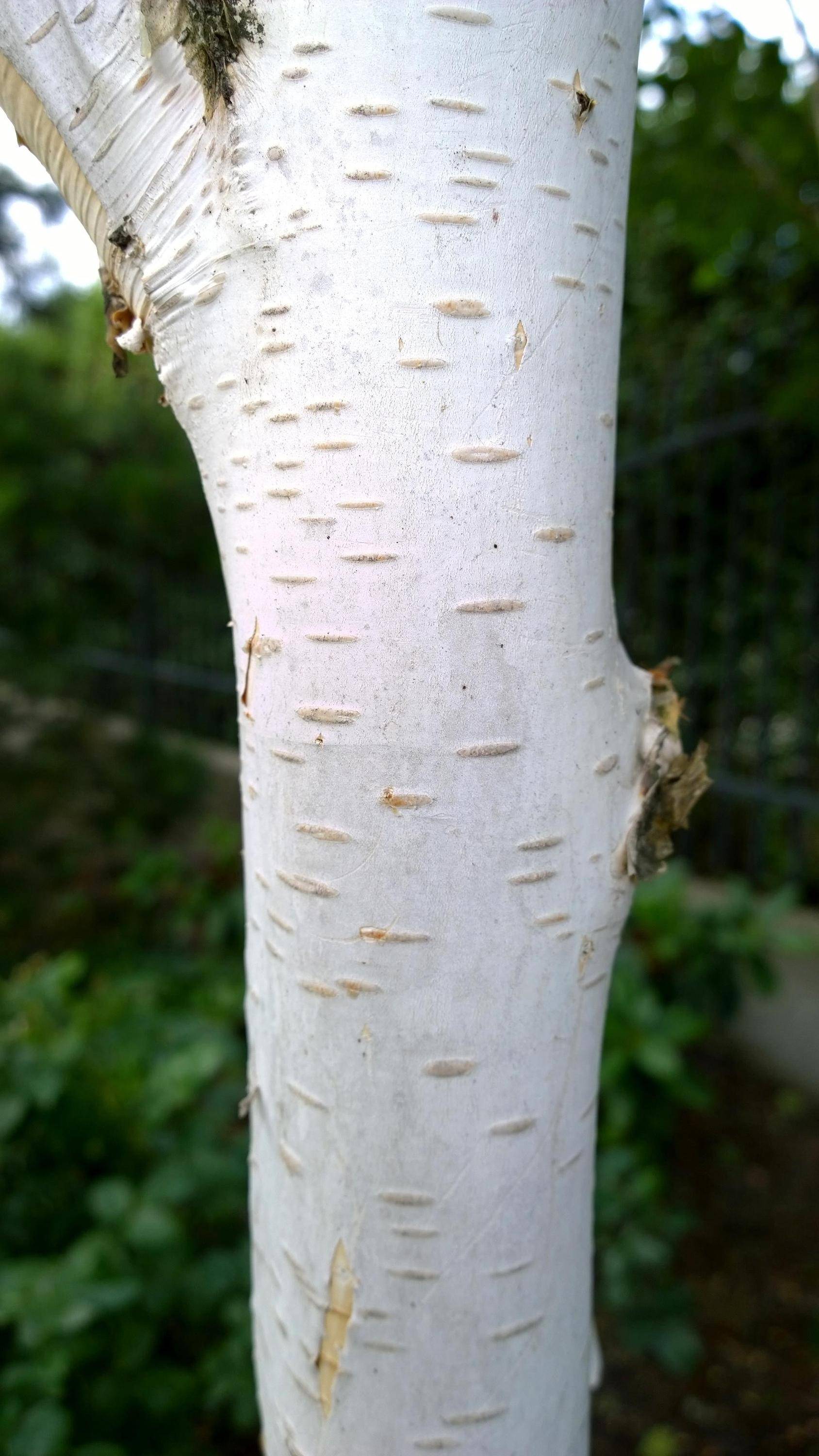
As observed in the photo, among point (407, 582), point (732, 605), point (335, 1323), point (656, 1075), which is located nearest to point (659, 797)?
point (407, 582)

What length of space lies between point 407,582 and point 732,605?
317cm

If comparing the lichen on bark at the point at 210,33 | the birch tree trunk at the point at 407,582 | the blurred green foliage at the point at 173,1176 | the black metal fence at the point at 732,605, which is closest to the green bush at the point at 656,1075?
the blurred green foliage at the point at 173,1176

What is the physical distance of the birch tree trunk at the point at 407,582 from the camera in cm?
65

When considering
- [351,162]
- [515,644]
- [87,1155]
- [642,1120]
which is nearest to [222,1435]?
[87,1155]

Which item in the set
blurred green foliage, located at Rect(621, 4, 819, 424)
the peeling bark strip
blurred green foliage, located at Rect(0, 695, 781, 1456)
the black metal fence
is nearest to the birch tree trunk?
the peeling bark strip

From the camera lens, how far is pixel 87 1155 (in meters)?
1.91

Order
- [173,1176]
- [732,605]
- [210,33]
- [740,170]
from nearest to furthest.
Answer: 1. [210,33]
2. [173,1176]
3. [740,170]
4. [732,605]

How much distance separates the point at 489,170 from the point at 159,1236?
1.60 meters

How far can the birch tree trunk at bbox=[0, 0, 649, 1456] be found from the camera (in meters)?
0.65

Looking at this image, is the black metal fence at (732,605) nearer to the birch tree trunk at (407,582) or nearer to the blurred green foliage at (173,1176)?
the blurred green foliage at (173,1176)

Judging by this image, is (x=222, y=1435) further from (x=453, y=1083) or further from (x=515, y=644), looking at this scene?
(x=515, y=644)

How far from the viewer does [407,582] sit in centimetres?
67

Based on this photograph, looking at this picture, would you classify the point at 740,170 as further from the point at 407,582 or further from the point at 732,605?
the point at 407,582

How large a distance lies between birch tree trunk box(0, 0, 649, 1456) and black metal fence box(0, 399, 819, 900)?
107 inches
